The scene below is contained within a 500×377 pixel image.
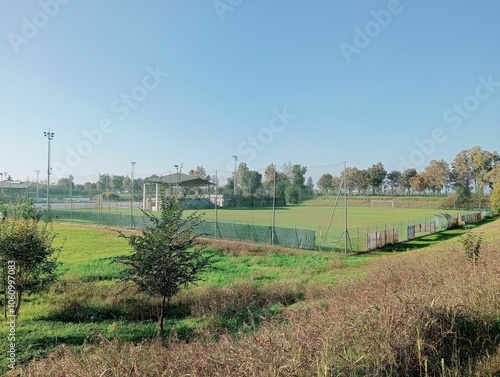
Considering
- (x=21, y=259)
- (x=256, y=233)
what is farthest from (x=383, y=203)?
(x=21, y=259)

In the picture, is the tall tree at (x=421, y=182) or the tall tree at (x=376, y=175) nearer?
the tall tree at (x=421, y=182)

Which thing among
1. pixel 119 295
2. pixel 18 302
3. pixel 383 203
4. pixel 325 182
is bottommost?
pixel 119 295

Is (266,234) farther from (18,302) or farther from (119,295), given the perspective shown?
(18,302)

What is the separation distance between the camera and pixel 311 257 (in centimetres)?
1738

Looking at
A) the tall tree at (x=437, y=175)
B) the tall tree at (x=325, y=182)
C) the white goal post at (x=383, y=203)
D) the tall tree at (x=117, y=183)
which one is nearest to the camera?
the tall tree at (x=325, y=182)

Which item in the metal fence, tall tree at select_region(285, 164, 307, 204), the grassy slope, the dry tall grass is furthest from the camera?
tall tree at select_region(285, 164, 307, 204)

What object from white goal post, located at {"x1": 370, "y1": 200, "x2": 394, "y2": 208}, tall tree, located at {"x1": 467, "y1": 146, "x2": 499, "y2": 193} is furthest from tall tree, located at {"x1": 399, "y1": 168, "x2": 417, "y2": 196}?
white goal post, located at {"x1": 370, "y1": 200, "x2": 394, "y2": 208}

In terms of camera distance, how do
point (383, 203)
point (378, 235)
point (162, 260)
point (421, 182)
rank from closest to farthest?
point (162, 260) < point (378, 235) < point (383, 203) < point (421, 182)

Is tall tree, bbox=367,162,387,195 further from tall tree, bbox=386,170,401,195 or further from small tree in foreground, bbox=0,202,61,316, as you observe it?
small tree in foreground, bbox=0,202,61,316

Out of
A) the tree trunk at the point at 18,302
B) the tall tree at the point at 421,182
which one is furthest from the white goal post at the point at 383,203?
the tree trunk at the point at 18,302

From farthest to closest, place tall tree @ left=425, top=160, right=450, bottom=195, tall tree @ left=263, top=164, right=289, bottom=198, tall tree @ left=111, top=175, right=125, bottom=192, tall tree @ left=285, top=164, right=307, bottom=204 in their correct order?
tall tree @ left=425, top=160, right=450, bottom=195, tall tree @ left=111, top=175, right=125, bottom=192, tall tree @ left=285, top=164, right=307, bottom=204, tall tree @ left=263, top=164, right=289, bottom=198

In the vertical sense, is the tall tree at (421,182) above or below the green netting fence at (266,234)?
above

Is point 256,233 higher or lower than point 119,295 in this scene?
higher

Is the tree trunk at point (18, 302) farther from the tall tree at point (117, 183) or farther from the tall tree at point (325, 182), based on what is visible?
the tall tree at point (117, 183)
